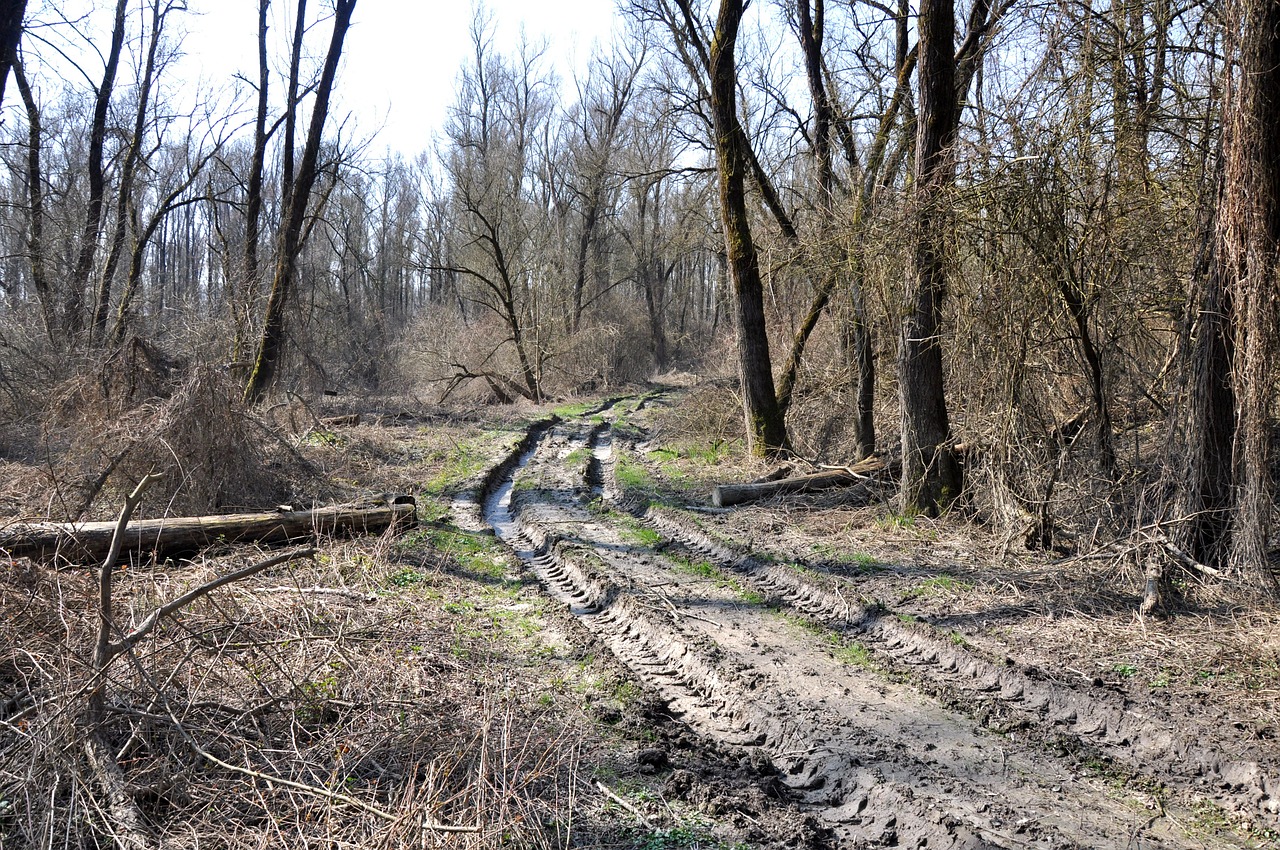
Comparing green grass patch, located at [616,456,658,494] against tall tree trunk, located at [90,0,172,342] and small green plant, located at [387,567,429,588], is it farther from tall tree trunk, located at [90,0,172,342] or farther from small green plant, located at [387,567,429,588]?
tall tree trunk, located at [90,0,172,342]

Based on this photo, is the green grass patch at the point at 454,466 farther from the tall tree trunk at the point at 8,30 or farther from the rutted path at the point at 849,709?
the tall tree trunk at the point at 8,30

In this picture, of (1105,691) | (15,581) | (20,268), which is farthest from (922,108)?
(20,268)

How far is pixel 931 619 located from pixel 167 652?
516 cm

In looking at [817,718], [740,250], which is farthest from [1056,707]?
[740,250]

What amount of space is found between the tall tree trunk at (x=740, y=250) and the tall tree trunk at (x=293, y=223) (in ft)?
28.1

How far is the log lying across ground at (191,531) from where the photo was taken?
6259mm

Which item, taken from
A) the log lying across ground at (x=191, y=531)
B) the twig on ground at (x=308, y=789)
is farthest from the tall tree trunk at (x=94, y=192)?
the twig on ground at (x=308, y=789)

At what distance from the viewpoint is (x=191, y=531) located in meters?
7.90

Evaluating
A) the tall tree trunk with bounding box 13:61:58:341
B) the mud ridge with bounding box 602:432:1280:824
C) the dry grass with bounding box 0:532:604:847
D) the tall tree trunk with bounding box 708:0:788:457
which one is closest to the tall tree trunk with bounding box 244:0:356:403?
the tall tree trunk with bounding box 13:61:58:341

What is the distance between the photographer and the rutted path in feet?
12.5

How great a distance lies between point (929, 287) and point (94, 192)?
19.3 metres

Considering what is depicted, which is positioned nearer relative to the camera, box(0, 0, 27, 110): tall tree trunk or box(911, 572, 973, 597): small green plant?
box(911, 572, 973, 597): small green plant

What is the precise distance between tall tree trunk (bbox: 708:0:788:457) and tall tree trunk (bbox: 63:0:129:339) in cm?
1256

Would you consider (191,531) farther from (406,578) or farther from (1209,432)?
(1209,432)
